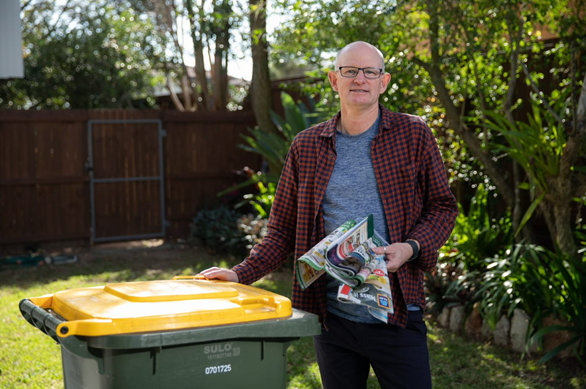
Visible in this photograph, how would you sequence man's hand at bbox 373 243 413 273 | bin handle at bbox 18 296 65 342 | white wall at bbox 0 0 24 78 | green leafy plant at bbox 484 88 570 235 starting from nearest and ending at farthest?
bin handle at bbox 18 296 65 342
man's hand at bbox 373 243 413 273
green leafy plant at bbox 484 88 570 235
white wall at bbox 0 0 24 78

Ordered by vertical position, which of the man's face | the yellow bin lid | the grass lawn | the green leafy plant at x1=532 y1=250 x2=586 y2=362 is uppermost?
the man's face

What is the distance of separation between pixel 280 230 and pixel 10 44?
7.99 metres

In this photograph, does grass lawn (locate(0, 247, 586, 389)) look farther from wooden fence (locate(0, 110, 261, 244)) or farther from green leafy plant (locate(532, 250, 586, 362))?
wooden fence (locate(0, 110, 261, 244))

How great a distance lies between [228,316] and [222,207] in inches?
317

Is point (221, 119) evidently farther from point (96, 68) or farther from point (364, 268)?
point (364, 268)

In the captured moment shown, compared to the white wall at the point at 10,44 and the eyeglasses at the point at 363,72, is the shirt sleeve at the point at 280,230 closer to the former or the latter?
the eyeglasses at the point at 363,72

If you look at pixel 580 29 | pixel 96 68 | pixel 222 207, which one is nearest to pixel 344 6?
pixel 580 29

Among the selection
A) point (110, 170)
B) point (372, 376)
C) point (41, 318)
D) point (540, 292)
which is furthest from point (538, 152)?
point (110, 170)

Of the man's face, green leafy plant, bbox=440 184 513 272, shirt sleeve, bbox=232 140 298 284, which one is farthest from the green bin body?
green leafy plant, bbox=440 184 513 272

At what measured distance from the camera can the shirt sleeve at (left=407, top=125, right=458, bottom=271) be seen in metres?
2.36

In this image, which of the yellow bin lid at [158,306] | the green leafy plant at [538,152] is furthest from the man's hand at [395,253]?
the green leafy plant at [538,152]

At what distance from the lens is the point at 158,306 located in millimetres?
2043

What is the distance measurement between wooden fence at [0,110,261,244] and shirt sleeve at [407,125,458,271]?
824 cm

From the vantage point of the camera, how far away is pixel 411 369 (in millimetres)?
2377
